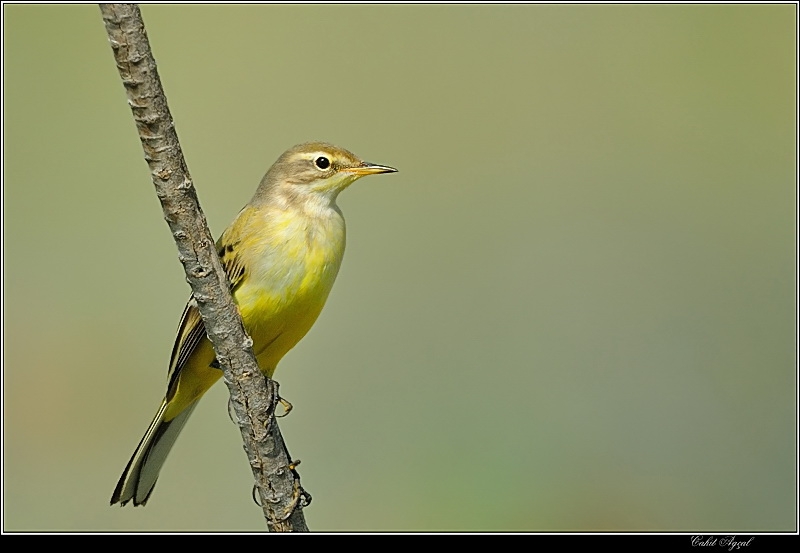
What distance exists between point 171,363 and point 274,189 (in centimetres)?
120

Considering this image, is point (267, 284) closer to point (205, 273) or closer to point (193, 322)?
point (193, 322)

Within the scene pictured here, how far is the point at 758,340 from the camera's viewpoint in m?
8.84

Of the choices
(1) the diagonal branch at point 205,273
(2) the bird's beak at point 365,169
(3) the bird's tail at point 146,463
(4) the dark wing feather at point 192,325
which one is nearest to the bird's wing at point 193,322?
(4) the dark wing feather at point 192,325

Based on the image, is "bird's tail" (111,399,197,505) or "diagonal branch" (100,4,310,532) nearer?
"diagonal branch" (100,4,310,532)

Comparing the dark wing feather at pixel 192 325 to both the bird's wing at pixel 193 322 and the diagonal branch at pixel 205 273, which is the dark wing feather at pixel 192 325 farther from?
the diagonal branch at pixel 205 273

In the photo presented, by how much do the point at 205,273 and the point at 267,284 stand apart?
1.15 meters

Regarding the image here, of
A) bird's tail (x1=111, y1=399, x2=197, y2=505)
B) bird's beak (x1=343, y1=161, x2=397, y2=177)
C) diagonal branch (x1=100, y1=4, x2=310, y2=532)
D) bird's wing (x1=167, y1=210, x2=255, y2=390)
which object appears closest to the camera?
diagonal branch (x1=100, y1=4, x2=310, y2=532)

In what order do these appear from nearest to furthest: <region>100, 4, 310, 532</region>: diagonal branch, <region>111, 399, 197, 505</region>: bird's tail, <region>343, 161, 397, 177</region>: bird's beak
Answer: <region>100, 4, 310, 532</region>: diagonal branch → <region>111, 399, 197, 505</region>: bird's tail → <region>343, 161, 397, 177</region>: bird's beak

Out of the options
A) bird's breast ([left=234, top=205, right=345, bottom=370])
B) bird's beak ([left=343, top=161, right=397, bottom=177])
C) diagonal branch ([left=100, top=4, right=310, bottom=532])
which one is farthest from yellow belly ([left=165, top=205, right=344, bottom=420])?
diagonal branch ([left=100, top=4, right=310, bottom=532])

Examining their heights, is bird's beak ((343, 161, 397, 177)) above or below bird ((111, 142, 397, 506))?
above

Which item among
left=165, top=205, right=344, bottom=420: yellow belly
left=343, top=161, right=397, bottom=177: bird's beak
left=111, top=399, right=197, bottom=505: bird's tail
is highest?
left=343, top=161, right=397, bottom=177: bird's beak

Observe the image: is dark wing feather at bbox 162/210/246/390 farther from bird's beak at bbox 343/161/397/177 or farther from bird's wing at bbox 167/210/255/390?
bird's beak at bbox 343/161/397/177

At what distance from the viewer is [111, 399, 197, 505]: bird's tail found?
5.06m
